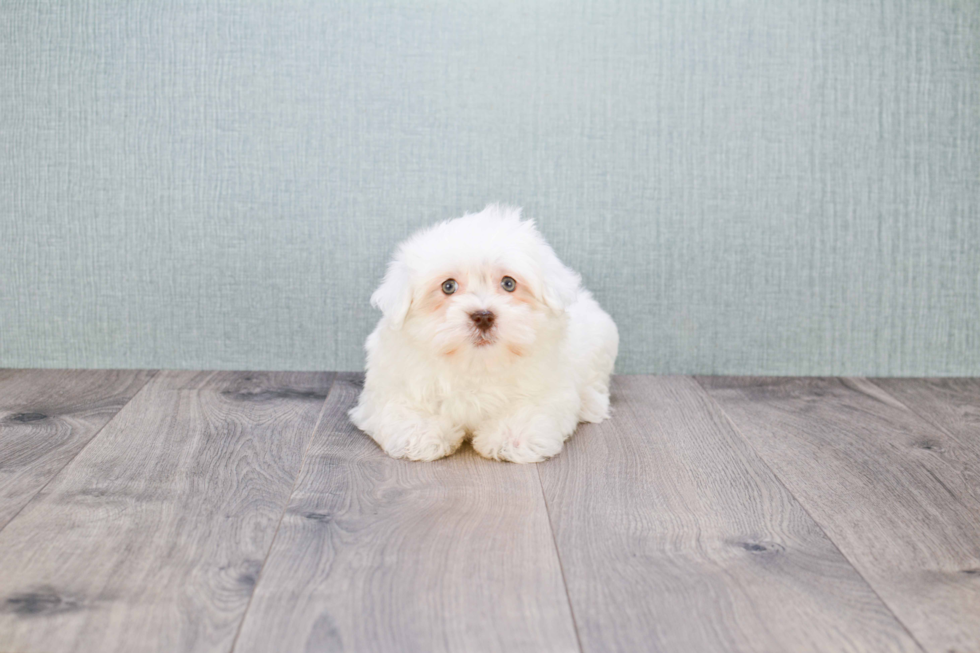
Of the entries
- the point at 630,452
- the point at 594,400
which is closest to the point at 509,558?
the point at 630,452

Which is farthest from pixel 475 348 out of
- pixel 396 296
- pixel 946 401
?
pixel 946 401

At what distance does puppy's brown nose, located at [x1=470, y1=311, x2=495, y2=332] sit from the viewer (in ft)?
5.72

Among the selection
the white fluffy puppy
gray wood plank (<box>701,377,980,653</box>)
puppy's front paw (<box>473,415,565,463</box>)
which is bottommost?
gray wood plank (<box>701,377,980,653</box>)

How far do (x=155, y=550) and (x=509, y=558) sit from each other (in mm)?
562

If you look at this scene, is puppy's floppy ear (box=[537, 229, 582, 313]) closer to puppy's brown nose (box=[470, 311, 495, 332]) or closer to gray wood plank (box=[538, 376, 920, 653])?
puppy's brown nose (box=[470, 311, 495, 332])

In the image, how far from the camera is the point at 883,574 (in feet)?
4.39

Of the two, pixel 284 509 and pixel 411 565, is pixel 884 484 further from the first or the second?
pixel 284 509

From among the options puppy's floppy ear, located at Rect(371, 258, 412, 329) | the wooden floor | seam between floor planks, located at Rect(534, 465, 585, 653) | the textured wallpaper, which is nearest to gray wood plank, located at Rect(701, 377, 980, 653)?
the wooden floor

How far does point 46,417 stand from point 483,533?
1233mm

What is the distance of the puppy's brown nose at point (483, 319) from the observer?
1743 mm

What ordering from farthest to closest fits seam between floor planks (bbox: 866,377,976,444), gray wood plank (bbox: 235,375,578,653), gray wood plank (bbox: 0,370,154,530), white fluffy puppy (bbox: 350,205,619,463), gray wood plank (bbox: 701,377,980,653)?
seam between floor planks (bbox: 866,377,976,444)
white fluffy puppy (bbox: 350,205,619,463)
gray wood plank (bbox: 0,370,154,530)
gray wood plank (bbox: 701,377,980,653)
gray wood plank (bbox: 235,375,578,653)

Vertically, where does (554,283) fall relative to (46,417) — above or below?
above

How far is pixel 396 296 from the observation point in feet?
6.01

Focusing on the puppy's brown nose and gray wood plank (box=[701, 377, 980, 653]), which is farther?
the puppy's brown nose
